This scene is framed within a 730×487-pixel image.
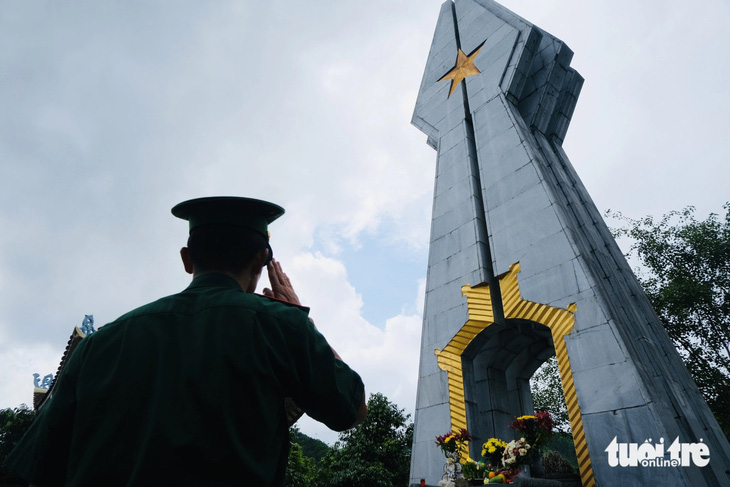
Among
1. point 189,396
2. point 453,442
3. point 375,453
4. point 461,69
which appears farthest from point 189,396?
point 375,453

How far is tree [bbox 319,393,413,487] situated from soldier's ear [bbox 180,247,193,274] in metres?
A: 20.8

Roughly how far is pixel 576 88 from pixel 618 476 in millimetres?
12237

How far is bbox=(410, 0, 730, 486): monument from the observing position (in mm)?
6758

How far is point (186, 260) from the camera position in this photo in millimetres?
1990

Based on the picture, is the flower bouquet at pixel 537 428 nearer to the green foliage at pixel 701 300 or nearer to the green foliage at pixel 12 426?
the green foliage at pixel 701 300

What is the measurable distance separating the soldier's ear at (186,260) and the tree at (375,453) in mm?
20795

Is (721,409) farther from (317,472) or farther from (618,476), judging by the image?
(317,472)

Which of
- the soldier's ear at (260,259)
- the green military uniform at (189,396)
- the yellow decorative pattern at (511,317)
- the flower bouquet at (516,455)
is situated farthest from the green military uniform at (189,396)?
the yellow decorative pattern at (511,317)

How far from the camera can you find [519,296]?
911 cm

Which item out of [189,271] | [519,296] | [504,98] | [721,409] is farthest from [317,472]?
[189,271]

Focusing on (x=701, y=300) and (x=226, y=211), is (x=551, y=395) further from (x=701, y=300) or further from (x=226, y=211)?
(x=226, y=211)
